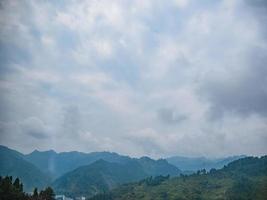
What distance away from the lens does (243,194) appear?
192m

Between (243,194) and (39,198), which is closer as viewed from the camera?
(39,198)

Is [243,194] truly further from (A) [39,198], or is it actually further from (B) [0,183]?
(B) [0,183]

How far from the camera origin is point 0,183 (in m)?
76.8

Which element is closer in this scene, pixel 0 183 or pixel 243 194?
pixel 0 183

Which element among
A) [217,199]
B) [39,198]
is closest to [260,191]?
[217,199]

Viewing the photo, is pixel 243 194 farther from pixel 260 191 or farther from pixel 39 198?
pixel 39 198

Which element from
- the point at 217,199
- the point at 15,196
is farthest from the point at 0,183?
the point at 217,199

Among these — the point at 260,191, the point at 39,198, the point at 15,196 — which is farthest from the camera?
the point at 260,191

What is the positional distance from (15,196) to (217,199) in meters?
143

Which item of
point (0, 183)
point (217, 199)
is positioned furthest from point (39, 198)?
point (217, 199)

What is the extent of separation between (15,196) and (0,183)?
5.04m

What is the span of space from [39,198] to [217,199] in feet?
421

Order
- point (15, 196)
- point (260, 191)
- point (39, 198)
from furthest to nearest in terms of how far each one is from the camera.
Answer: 1. point (260, 191)
2. point (39, 198)
3. point (15, 196)

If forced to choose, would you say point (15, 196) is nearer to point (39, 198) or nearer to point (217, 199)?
point (39, 198)
